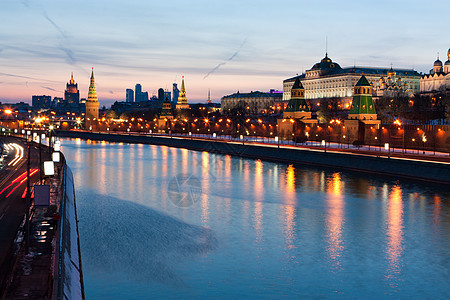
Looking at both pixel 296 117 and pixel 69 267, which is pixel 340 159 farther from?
pixel 69 267

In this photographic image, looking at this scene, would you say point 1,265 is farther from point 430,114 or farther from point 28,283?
point 430,114

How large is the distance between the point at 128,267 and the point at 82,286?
271 centimetres

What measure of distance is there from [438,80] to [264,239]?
164984mm

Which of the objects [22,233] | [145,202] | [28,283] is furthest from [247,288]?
[145,202]

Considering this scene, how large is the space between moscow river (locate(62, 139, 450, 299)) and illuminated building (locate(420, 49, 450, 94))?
5192 inches

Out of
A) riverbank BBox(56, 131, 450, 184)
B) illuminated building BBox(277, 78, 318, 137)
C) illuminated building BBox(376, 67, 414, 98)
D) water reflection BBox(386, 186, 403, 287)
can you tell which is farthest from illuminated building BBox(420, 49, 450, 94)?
water reflection BBox(386, 186, 403, 287)

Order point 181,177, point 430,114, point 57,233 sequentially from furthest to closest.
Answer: point 430,114
point 181,177
point 57,233

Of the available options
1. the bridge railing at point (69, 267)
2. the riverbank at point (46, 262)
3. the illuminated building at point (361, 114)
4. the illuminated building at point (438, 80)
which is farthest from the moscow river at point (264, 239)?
the illuminated building at point (438, 80)

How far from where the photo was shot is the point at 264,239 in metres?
27.2

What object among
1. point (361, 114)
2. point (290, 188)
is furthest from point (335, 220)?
point (361, 114)

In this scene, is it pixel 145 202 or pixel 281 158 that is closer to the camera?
pixel 145 202

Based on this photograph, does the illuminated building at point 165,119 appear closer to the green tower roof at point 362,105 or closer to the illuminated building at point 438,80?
the illuminated building at point 438,80

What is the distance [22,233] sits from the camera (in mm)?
22234

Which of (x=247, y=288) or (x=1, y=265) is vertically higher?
(x=1, y=265)
